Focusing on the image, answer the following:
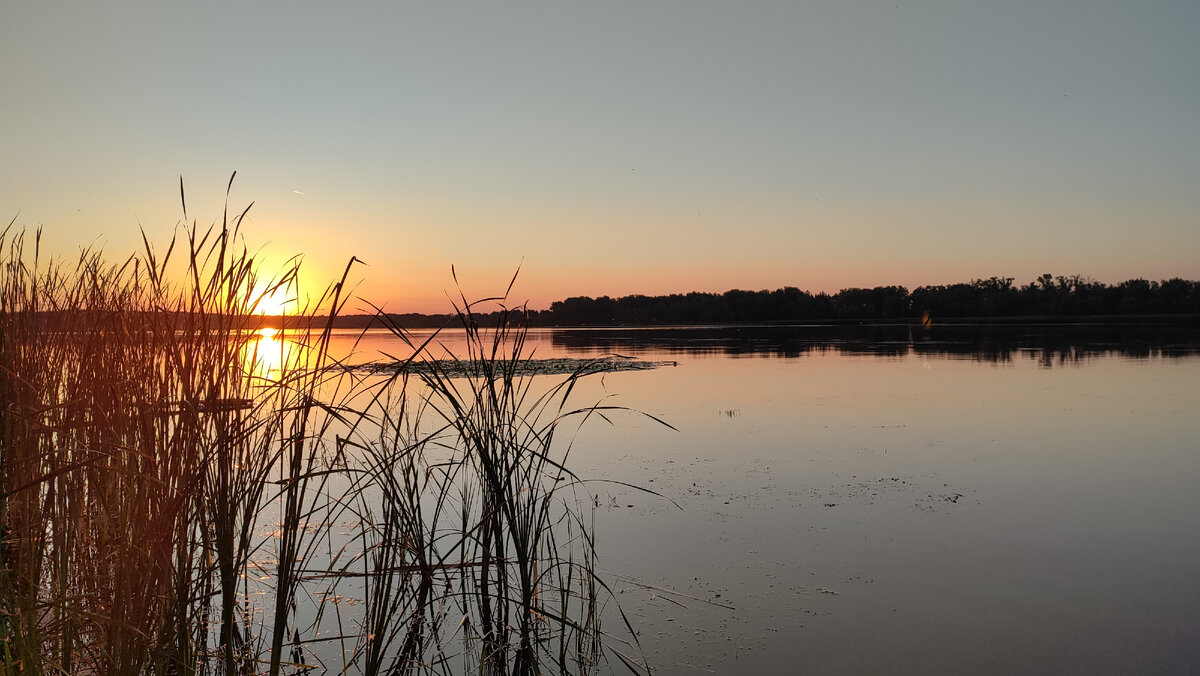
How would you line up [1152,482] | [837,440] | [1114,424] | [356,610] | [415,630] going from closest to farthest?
[415,630]
[356,610]
[1152,482]
[837,440]
[1114,424]

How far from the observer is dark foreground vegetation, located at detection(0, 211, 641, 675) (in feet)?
7.57

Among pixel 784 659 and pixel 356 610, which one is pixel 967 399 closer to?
pixel 784 659

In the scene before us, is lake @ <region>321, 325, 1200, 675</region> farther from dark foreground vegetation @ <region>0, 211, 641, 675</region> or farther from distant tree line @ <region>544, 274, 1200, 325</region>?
distant tree line @ <region>544, 274, 1200, 325</region>

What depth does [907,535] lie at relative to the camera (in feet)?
18.4

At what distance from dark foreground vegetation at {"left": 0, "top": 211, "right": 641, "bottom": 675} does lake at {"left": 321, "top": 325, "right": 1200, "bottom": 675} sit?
2.31 ft

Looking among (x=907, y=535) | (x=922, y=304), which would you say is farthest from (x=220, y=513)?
(x=922, y=304)

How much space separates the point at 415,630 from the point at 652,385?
41.4 feet

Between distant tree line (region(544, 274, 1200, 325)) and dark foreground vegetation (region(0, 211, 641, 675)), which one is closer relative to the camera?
dark foreground vegetation (region(0, 211, 641, 675))

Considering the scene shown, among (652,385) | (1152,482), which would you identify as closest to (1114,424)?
(1152,482)

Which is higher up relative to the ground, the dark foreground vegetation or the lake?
the dark foreground vegetation

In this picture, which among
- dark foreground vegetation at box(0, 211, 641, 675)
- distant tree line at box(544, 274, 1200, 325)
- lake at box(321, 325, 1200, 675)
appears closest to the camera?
dark foreground vegetation at box(0, 211, 641, 675)

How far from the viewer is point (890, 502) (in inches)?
257

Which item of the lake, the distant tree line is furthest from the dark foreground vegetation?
the distant tree line

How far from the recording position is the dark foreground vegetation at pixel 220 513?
2.31 meters
